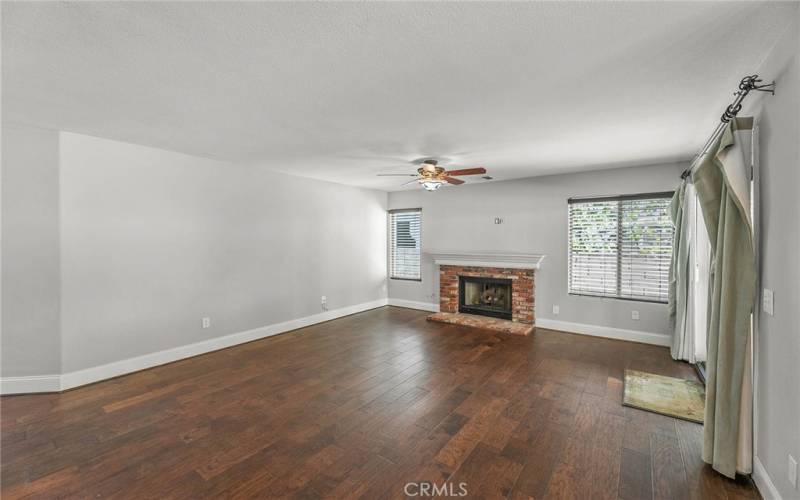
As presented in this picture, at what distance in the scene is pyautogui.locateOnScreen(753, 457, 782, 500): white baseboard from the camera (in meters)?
1.85

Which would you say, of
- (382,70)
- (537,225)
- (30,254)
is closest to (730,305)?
(382,70)

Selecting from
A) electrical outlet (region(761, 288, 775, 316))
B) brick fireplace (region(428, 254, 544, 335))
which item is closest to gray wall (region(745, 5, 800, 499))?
electrical outlet (region(761, 288, 775, 316))

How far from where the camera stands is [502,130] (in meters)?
3.28

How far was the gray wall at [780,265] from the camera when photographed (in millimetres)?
1644

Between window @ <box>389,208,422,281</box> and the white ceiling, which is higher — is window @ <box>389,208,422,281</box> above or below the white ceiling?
below

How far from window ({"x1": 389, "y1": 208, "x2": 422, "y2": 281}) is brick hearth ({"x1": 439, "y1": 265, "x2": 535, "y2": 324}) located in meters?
0.75

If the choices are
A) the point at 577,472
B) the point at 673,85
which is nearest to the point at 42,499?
the point at 577,472

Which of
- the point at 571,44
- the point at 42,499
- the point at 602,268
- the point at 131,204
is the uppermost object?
the point at 571,44

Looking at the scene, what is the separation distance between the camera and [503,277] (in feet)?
19.5

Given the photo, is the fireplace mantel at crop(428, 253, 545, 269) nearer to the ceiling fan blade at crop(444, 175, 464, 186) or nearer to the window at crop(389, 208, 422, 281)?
the window at crop(389, 208, 422, 281)

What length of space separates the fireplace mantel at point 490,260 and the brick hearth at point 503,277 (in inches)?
3.4

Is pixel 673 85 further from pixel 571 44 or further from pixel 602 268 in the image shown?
pixel 602 268

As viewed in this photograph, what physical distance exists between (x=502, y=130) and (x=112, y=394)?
440 centimetres

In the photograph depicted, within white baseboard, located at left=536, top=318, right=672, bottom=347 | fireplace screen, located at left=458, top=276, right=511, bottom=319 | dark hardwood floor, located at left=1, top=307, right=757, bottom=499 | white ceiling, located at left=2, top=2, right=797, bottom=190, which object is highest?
white ceiling, located at left=2, top=2, right=797, bottom=190
